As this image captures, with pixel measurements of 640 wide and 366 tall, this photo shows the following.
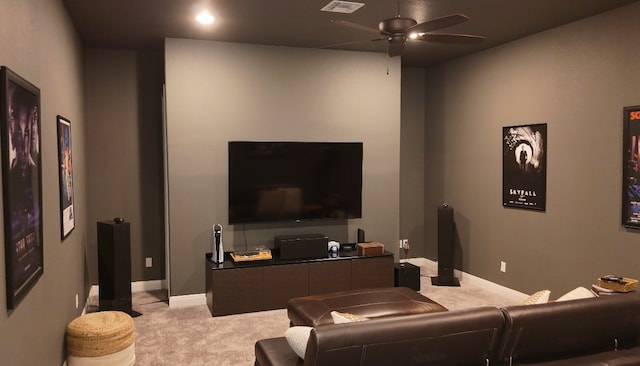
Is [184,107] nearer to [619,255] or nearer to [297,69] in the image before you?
[297,69]

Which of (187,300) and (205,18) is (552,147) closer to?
(205,18)

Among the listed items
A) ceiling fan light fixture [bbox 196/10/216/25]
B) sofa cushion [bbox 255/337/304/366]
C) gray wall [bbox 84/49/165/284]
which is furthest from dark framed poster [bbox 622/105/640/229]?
gray wall [bbox 84/49/165/284]

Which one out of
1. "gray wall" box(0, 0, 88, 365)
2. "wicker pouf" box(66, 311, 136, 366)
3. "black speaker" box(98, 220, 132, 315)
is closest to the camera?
"gray wall" box(0, 0, 88, 365)

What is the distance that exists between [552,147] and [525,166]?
15.1 inches

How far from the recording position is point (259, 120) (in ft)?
18.0

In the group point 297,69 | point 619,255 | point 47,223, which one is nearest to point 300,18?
point 297,69

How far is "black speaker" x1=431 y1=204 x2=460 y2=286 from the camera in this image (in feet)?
19.7

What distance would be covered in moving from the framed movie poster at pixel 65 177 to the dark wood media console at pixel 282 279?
151cm

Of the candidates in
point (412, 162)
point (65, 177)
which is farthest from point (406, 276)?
point (65, 177)

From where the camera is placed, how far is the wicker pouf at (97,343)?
3.32 m

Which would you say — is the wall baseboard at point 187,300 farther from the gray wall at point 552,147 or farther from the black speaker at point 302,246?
the gray wall at point 552,147

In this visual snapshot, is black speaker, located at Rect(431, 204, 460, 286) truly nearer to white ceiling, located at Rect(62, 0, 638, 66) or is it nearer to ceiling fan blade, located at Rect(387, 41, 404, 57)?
white ceiling, located at Rect(62, 0, 638, 66)

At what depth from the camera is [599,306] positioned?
2.33m

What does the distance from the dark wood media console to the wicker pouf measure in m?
1.50
